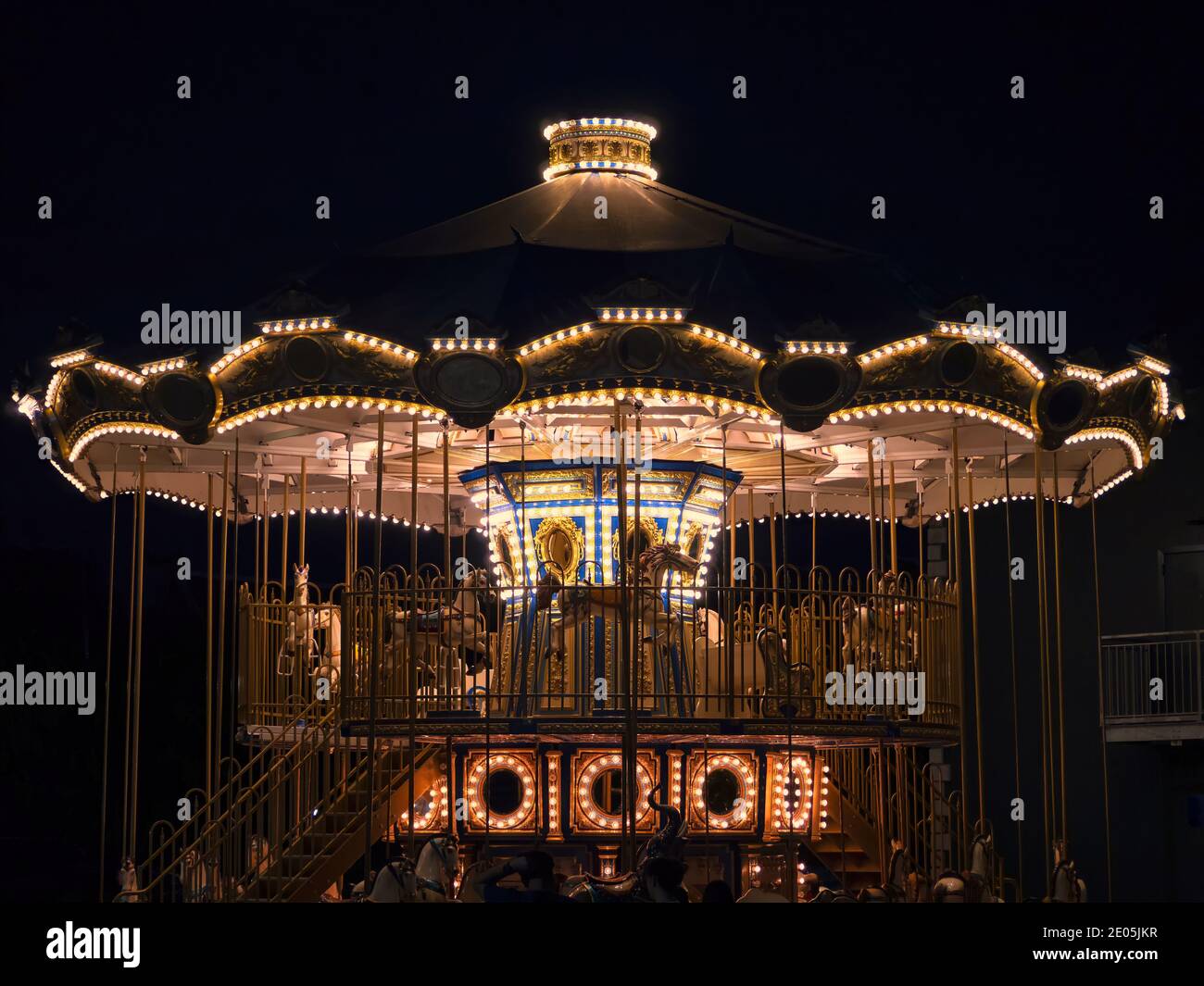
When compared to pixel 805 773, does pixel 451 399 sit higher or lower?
higher

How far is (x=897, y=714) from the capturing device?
1606cm

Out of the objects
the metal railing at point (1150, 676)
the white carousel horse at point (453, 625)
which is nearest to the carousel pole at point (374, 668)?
the white carousel horse at point (453, 625)

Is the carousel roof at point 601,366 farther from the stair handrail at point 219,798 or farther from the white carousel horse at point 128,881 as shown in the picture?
the white carousel horse at point 128,881

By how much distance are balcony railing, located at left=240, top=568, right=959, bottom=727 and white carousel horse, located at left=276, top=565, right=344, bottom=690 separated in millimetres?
115

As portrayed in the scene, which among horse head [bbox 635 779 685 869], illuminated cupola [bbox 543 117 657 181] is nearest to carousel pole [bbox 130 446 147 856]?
horse head [bbox 635 779 685 869]

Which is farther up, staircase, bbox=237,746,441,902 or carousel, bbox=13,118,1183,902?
carousel, bbox=13,118,1183,902

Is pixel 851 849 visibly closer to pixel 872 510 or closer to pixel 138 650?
pixel 872 510

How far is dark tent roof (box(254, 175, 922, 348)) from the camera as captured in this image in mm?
15633

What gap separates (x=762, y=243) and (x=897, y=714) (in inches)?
167

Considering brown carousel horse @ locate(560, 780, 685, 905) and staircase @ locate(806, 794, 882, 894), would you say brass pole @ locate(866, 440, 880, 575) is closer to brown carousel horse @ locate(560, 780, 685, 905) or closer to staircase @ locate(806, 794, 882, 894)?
staircase @ locate(806, 794, 882, 894)

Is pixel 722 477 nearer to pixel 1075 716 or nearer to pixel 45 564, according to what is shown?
pixel 1075 716

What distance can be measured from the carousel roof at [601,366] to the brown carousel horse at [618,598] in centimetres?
126
